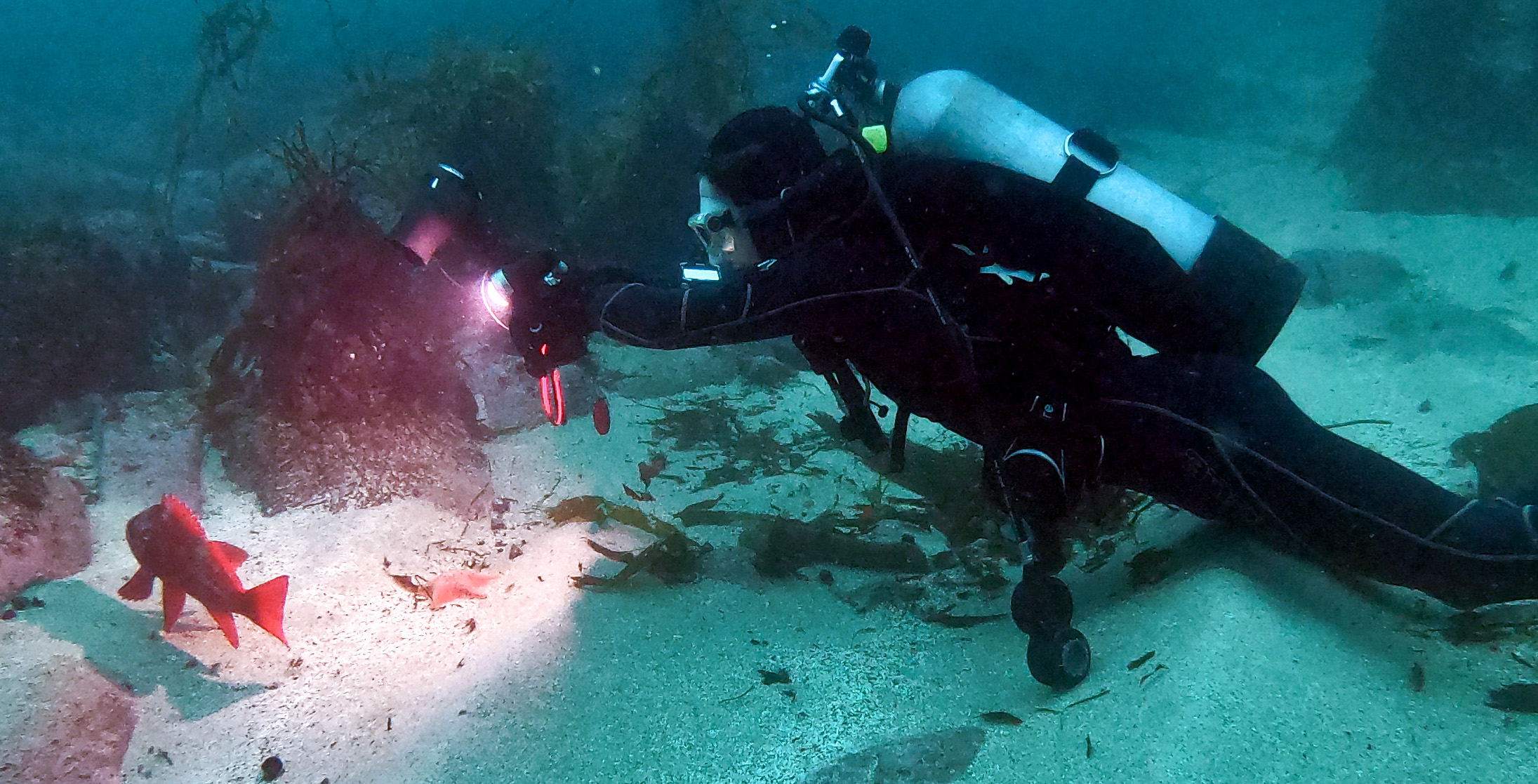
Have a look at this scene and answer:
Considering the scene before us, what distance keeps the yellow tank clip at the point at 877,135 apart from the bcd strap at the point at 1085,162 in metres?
0.77

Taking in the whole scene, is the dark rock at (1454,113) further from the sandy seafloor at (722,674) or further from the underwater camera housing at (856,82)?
the underwater camera housing at (856,82)

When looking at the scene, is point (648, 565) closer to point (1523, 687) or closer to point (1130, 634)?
point (1130, 634)

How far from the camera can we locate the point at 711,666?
3100 mm

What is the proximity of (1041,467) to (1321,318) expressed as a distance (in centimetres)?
862

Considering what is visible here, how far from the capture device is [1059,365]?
2799mm

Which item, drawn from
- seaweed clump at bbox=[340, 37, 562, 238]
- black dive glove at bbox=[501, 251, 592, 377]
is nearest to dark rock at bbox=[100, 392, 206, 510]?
black dive glove at bbox=[501, 251, 592, 377]

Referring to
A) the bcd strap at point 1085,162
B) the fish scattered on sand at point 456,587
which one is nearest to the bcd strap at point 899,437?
the bcd strap at point 1085,162

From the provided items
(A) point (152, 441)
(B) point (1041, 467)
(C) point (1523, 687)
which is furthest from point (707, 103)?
(C) point (1523, 687)

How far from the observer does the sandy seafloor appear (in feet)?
7.55

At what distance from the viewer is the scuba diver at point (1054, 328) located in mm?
2709

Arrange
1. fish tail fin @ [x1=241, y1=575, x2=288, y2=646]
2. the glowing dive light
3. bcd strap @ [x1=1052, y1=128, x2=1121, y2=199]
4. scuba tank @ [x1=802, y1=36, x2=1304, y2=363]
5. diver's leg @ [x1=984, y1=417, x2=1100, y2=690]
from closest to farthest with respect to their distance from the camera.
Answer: diver's leg @ [x1=984, y1=417, x2=1100, y2=690] < scuba tank @ [x1=802, y1=36, x2=1304, y2=363] < bcd strap @ [x1=1052, y1=128, x2=1121, y2=199] < fish tail fin @ [x1=241, y1=575, x2=288, y2=646] < the glowing dive light

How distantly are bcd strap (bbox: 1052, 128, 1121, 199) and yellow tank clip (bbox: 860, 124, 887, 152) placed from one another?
771 millimetres

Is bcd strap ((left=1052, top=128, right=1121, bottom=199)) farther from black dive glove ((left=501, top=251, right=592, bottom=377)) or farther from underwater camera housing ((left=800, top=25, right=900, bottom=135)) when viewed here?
black dive glove ((left=501, top=251, right=592, bottom=377))

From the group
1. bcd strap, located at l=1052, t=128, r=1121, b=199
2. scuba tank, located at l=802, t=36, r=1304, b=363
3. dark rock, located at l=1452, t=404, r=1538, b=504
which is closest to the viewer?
scuba tank, located at l=802, t=36, r=1304, b=363
